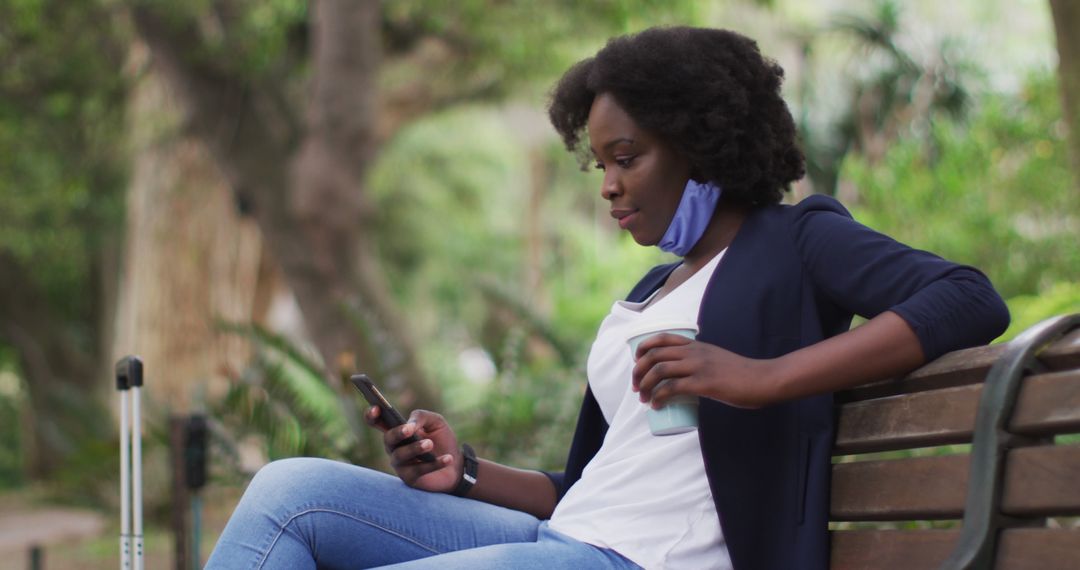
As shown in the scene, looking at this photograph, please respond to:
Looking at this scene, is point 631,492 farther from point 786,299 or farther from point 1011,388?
point 1011,388

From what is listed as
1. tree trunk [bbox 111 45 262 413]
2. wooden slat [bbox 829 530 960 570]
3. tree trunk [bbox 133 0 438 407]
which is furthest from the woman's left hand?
tree trunk [bbox 111 45 262 413]

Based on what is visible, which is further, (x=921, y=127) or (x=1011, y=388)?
(x=921, y=127)

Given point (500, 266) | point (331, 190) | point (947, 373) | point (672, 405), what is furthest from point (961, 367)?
point (500, 266)

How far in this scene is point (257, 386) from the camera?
21.0ft

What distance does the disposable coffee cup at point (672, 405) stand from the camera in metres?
2.12

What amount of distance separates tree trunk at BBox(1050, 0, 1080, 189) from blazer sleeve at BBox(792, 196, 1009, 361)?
3586 millimetres

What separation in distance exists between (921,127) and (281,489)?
10.8 meters

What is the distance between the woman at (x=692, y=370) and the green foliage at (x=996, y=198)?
6742mm

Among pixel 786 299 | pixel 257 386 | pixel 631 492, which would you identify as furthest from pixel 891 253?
pixel 257 386

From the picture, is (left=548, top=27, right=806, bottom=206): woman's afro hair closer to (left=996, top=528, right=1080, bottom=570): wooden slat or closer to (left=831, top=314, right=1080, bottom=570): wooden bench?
(left=831, top=314, right=1080, bottom=570): wooden bench

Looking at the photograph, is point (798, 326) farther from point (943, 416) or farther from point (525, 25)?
point (525, 25)

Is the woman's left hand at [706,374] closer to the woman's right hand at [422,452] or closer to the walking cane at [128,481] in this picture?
the woman's right hand at [422,452]

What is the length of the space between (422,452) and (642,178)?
2.20 ft

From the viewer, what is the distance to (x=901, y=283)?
2121 mm
